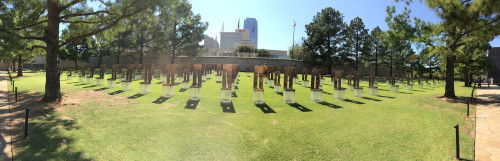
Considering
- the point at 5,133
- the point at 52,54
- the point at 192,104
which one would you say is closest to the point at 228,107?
the point at 192,104

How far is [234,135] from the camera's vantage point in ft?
19.2

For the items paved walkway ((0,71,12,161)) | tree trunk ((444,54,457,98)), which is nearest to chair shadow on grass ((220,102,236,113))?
paved walkway ((0,71,12,161))

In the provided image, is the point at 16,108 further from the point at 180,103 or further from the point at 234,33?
the point at 234,33

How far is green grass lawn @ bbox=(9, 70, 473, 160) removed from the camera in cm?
489

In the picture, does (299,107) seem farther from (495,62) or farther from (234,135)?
(495,62)

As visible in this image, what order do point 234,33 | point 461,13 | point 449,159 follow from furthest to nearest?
point 234,33
point 461,13
point 449,159

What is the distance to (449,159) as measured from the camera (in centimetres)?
499

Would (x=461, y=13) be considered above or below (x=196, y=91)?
above

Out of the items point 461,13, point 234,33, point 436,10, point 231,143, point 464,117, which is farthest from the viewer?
point 234,33

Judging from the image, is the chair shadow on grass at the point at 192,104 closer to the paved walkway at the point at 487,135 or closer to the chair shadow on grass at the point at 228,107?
the chair shadow on grass at the point at 228,107

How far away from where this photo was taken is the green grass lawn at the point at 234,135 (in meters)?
4.89

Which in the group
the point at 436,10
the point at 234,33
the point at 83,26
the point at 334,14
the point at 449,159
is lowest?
the point at 449,159

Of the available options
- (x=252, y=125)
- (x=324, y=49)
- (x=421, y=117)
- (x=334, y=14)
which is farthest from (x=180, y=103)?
(x=334, y=14)

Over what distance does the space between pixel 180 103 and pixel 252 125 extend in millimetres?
4347
